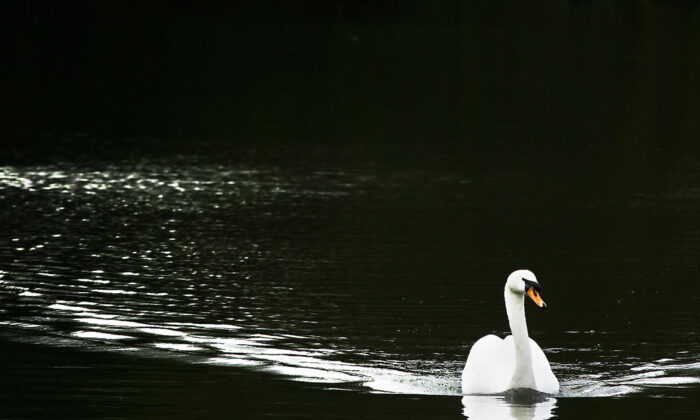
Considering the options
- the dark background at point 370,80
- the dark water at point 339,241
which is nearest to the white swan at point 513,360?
the dark water at point 339,241

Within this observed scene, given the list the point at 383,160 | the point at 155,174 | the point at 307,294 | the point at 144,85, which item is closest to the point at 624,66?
the point at 144,85

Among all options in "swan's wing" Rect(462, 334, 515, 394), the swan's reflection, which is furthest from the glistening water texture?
"swan's wing" Rect(462, 334, 515, 394)

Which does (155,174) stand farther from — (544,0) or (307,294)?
(544,0)

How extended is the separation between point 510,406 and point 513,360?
75 centimetres

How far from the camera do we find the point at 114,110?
140ft

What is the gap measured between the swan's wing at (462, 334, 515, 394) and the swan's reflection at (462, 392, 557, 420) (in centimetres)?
10

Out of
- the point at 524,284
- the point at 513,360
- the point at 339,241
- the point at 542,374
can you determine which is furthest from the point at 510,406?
the point at 339,241

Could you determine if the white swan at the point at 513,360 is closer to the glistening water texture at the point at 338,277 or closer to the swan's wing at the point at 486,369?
the swan's wing at the point at 486,369

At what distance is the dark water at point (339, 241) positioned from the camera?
46.0ft

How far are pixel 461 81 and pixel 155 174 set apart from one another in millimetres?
25626

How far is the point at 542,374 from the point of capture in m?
13.4

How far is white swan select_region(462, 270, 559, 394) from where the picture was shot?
13180mm

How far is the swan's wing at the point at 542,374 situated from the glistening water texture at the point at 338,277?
131 mm

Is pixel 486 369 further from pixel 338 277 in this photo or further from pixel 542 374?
pixel 338 277
